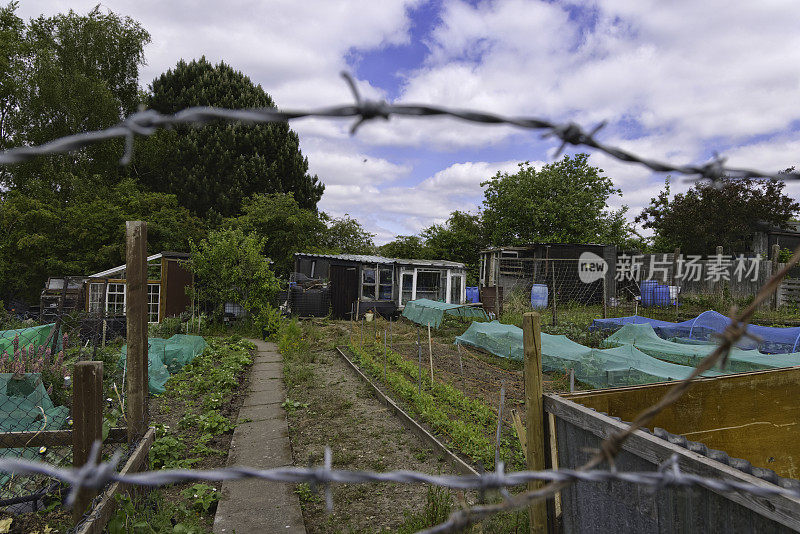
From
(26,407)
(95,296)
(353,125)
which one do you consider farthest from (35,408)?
(95,296)

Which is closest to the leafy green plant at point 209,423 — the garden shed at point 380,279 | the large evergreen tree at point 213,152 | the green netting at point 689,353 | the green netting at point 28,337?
the green netting at point 28,337

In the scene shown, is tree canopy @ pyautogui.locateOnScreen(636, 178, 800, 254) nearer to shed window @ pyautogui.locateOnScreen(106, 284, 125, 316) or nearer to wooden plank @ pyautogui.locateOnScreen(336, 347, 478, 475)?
wooden plank @ pyautogui.locateOnScreen(336, 347, 478, 475)

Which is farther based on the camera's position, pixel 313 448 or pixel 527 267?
pixel 527 267

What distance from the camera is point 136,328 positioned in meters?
3.42

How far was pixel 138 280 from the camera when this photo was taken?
3.44 meters

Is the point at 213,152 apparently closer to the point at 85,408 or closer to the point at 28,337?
the point at 28,337

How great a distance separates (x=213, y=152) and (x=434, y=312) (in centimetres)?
1731

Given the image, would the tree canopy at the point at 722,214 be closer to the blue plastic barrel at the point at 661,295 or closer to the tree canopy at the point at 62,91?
the blue plastic barrel at the point at 661,295

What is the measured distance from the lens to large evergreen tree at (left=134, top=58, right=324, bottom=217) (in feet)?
80.0

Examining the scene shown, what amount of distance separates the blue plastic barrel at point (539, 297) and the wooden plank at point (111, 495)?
16.0 metres

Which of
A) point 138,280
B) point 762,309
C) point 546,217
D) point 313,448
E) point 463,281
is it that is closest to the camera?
point 138,280

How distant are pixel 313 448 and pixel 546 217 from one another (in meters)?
24.5

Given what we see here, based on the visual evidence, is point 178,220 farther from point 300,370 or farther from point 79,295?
point 300,370

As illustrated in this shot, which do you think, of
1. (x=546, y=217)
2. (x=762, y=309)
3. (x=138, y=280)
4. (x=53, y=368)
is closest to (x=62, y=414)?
(x=53, y=368)
